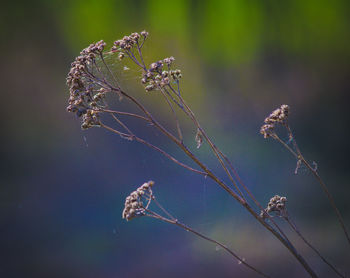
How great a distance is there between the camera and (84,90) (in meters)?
Result: 0.84

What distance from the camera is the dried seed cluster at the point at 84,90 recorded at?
2.67ft

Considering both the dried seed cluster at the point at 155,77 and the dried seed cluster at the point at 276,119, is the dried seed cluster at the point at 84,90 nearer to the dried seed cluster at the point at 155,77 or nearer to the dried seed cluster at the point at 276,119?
the dried seed cluster at the point at 155,77

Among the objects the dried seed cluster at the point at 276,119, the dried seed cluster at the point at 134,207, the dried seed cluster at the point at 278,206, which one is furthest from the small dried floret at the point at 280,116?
the dried seed cluster at the point at 134,207

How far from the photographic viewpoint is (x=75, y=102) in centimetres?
81

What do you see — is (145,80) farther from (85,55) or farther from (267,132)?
(267,132)

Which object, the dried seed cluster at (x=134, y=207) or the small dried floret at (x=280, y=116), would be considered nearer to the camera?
the dried seed cluster at (x=134, y=207)

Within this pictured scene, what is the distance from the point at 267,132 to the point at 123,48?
1.25 ft

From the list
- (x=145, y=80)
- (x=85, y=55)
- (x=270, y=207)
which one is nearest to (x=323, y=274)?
(x=270, y=207)

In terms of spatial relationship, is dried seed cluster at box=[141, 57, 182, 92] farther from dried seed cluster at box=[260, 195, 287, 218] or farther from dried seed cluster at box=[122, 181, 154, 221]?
dried seed cluster at box=[260, 195, 287, 218]

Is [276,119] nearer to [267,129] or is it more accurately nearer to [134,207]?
[267,129]

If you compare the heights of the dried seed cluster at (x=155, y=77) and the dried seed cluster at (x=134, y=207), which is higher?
the dried seed cluster at (x=155, y=77)

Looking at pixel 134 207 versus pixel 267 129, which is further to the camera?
pixel 267 129

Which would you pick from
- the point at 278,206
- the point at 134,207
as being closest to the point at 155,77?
the point at 134,207

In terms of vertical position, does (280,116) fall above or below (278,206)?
above
